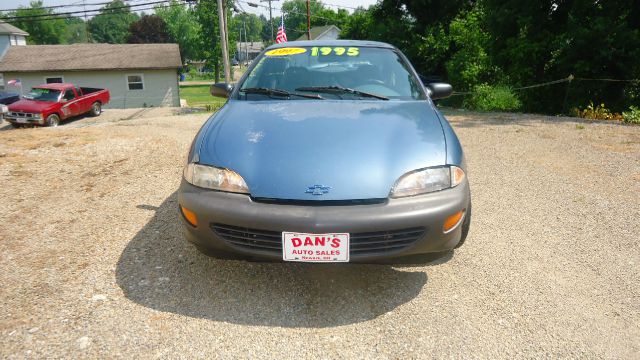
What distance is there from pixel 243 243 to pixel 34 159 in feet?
17.4

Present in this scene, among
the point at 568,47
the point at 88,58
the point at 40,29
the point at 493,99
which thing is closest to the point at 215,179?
the point at 568,47

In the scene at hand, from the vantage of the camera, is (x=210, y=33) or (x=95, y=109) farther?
(x=210, y=33)

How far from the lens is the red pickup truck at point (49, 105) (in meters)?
14.8

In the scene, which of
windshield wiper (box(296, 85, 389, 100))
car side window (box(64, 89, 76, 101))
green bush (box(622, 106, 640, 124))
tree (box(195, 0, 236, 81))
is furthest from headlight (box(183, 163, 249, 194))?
tree (box(195, 0, 236, 81))

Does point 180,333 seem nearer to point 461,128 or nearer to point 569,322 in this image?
point 569,322

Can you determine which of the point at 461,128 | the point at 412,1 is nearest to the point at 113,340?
the point at 461,128

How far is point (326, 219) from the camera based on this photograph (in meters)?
1.98

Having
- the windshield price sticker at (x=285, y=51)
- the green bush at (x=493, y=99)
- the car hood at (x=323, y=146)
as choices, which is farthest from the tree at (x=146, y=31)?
the car hood at (x=323, y=146)

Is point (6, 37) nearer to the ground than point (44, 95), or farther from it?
farther from it

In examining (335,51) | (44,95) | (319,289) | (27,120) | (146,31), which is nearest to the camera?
(319,289)

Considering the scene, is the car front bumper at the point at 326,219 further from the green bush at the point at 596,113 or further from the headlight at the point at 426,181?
the green bush at the point at 596,113

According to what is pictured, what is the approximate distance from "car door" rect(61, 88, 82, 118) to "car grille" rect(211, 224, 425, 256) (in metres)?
17.0

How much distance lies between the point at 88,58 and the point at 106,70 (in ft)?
6.90

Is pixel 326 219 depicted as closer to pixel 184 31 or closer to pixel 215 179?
pixel 215 179
